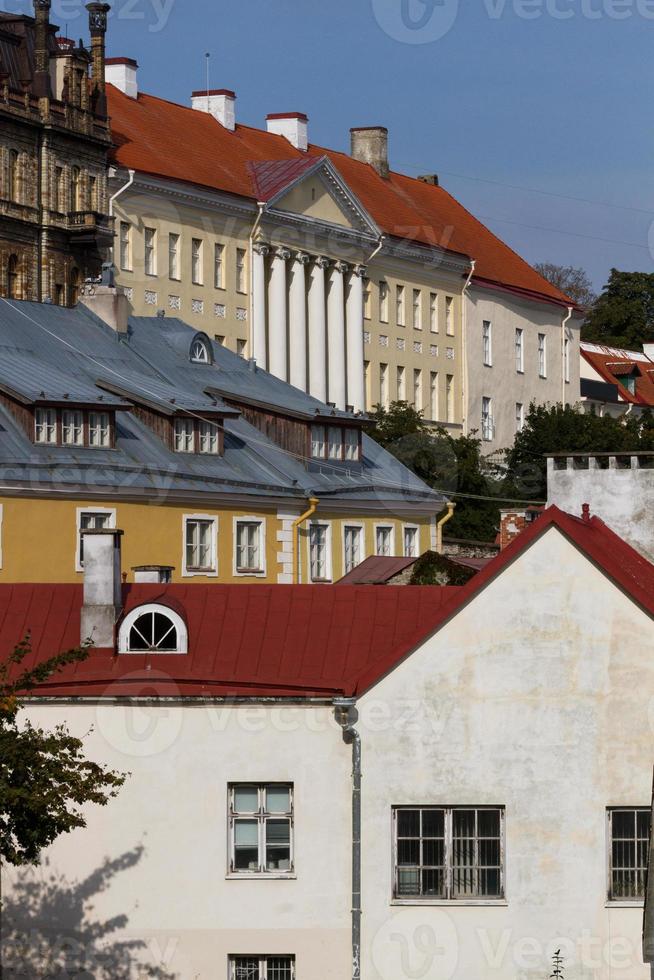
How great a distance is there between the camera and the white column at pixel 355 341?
10012 cm

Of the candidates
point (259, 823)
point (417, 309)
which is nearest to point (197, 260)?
point (417, 309)

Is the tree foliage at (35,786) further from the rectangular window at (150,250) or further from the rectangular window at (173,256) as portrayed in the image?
the rectangular window at (173,256)

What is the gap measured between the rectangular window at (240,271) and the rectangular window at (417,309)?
49.9 ft

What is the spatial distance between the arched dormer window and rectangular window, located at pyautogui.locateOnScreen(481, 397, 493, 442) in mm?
75207

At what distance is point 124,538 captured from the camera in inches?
2100

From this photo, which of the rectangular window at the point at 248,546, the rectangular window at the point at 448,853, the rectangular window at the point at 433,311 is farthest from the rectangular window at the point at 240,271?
the rectangular window at the point at 448,853

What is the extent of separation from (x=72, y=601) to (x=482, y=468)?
5238 cm

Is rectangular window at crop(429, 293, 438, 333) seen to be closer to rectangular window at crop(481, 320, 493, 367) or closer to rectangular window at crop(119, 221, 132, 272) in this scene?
rectangular window at crop(481, 320, 493, 367)

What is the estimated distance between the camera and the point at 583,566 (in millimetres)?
33656

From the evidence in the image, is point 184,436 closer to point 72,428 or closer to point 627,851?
point 72,428

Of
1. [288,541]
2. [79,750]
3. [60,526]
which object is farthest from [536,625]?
[288,541]

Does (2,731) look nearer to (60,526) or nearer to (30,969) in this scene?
(30,969)

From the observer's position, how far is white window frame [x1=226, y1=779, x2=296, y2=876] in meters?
33.8

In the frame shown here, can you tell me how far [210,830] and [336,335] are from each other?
66.3m
